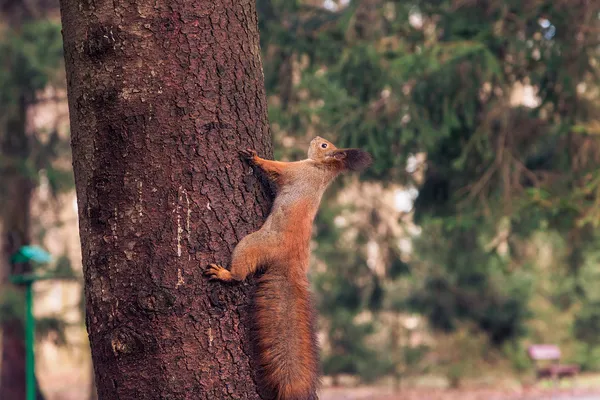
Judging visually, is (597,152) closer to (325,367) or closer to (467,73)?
(467,73)

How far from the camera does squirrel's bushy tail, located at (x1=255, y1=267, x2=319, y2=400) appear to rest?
2.44 meters

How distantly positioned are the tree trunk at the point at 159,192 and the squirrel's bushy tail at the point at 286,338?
0.07m

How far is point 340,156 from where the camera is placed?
3656mm

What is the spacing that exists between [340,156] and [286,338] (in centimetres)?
135

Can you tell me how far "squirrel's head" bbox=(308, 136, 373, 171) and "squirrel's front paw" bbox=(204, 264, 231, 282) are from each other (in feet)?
4.34

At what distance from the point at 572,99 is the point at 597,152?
2.43 ft

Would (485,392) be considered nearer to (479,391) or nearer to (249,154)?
(479,391)

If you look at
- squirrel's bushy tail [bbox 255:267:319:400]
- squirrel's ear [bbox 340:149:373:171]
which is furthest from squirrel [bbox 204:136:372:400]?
squirrel's ear [bbox 340:149:373:171]

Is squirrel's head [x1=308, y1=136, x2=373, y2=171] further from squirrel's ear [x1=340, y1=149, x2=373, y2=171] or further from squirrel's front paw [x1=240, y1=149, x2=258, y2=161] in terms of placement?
squirrel's front paw [x1=240, y1=149, x2=258, y2=161]

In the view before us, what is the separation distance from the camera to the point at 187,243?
239 cm

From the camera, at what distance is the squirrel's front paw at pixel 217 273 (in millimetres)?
2385

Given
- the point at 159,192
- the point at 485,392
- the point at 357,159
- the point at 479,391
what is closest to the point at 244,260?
the point at 159,192

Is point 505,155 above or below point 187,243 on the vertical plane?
above

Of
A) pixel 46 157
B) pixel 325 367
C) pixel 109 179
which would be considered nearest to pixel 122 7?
pixel 109 179
